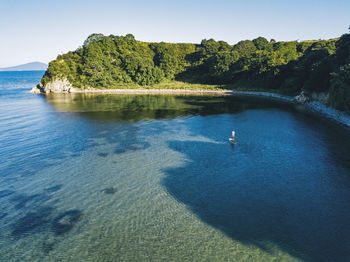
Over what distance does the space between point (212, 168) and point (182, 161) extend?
15.0 ft

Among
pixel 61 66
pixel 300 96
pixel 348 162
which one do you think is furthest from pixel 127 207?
pixel 61 66

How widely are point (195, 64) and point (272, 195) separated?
136333 millimetres

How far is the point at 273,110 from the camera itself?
221ft

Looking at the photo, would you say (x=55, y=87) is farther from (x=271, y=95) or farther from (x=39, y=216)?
(x=39, y=216)

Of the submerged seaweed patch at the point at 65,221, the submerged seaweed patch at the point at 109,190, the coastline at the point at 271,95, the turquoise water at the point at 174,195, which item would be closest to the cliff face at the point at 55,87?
the coastline at the point at 271,95

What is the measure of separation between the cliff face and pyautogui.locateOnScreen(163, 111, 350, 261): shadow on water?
355 feet

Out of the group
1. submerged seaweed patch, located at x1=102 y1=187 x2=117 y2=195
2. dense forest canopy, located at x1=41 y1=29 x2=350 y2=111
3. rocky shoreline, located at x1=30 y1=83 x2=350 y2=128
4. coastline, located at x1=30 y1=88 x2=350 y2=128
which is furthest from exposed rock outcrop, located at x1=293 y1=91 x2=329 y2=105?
submerged seaweed patch, located at x1=102 y1=187 x2=117 y2=195

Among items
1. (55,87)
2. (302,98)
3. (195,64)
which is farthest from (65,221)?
(195,64)

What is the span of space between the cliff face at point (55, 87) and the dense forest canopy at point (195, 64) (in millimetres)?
2400

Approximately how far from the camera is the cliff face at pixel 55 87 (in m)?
119

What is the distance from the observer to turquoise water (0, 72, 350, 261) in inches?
628

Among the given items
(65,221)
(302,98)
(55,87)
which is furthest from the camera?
(55,87)

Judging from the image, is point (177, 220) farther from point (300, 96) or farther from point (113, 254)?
point (300, 96)

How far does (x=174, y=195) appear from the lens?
2266 cm
